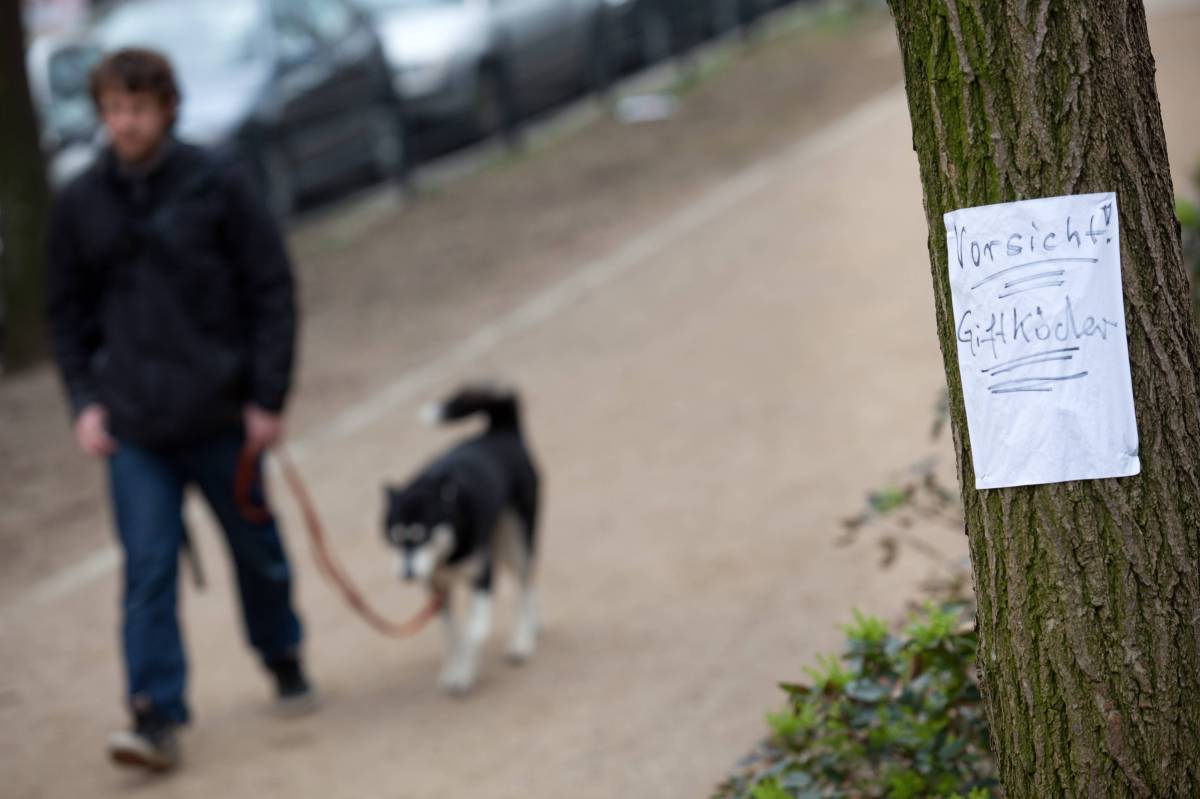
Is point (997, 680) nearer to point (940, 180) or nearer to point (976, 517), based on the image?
point (976, 517)

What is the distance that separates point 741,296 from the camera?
10430 millimetres

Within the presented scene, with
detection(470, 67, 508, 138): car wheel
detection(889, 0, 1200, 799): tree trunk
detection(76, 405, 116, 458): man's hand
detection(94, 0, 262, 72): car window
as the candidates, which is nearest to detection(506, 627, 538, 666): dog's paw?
detection(76, 405, 116, 458): man's hand

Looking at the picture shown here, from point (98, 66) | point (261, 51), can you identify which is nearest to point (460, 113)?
point (261, 51)

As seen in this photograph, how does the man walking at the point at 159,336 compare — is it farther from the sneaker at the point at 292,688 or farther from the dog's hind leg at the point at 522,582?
the dog's hind leg at the point at 522,582

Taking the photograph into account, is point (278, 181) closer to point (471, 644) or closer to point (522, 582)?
point (522, 582)

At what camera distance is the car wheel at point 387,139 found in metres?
14.0

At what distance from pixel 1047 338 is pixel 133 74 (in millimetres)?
3557

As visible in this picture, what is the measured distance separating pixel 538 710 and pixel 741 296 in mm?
5144

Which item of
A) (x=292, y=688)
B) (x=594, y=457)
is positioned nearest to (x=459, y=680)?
(x=292, y=688)

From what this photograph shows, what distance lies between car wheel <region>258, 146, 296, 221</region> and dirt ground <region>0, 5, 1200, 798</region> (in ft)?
1.20

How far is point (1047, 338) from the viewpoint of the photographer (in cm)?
253

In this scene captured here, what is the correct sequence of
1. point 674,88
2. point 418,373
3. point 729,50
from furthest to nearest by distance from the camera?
point 729,50
point 674,88
point 418,373

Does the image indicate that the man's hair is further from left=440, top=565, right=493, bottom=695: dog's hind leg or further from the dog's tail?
left=440, top=565, right=493, bottom=695: dog's hind leg

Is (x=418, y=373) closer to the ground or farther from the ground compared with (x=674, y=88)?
closer to the ground
